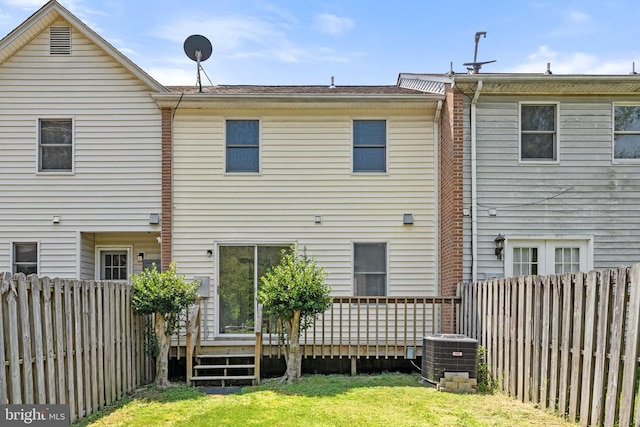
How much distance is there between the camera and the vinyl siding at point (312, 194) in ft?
36.0

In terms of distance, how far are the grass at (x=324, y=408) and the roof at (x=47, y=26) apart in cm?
618

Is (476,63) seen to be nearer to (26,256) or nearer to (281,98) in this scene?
(281,98)

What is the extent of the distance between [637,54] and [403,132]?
5763 millimetres

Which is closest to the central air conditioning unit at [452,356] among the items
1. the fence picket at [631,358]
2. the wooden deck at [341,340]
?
the wooden deck at [341,340]

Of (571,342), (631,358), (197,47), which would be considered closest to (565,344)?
(571,342)

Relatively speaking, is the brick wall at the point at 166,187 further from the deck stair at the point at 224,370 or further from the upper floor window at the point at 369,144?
the upper floor window at the point at 369,144

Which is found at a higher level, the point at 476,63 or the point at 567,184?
the point at 476,63

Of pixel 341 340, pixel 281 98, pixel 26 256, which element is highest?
pixel 281 98

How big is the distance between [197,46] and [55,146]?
11.8ft

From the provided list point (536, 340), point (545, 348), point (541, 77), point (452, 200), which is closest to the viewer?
point (545, 348)

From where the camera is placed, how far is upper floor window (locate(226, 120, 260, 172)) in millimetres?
11172

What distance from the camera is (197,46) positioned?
11.7 meters

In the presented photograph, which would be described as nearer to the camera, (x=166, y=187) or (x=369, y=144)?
(x=166, y=187)

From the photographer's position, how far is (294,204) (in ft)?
36.3
